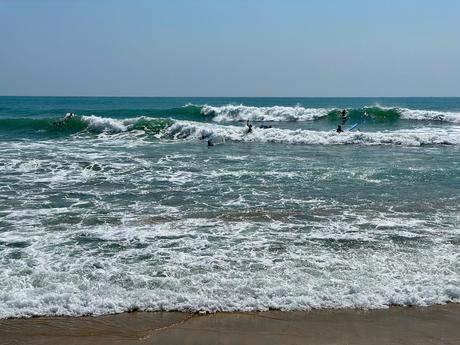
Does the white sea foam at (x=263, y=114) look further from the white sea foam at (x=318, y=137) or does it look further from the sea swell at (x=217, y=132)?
the white sea foam at (x=318, y=137)

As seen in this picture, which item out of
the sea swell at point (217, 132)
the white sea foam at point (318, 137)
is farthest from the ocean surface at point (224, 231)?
the sea swell at point (217, 132)

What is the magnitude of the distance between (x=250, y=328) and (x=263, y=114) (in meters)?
40.7

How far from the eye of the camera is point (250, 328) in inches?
236

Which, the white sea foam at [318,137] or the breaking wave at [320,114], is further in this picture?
the breaking wave at [320,114]

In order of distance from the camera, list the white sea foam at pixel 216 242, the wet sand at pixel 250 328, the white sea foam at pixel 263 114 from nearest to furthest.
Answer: the wet sand at pixel 250 328, the white sea foam at pixel 216 242, the white sea foam at pixel 263 114

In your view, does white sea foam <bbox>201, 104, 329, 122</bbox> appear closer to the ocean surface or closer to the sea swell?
the sea swell

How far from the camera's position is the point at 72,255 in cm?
827

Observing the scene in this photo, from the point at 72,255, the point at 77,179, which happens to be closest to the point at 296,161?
the point at 77,179

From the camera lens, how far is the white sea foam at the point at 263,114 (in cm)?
4472

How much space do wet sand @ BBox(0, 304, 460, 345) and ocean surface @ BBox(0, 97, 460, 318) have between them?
0.21 m

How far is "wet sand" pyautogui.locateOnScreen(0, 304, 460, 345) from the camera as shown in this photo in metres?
5.71

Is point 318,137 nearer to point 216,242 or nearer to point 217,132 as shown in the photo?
point 217,132

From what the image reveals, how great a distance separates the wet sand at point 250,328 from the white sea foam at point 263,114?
38.7 metres

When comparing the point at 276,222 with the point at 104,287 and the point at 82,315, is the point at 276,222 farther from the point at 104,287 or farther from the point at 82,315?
the point at 82,315
